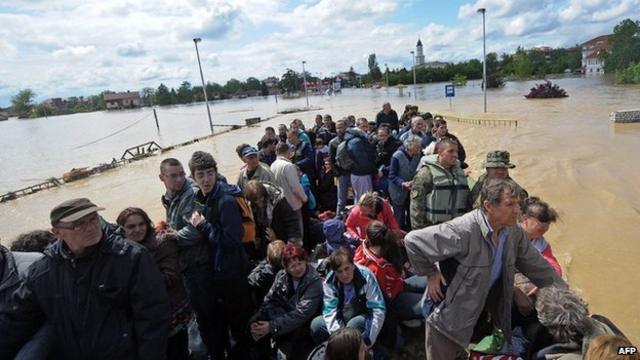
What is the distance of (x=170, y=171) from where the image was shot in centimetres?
303

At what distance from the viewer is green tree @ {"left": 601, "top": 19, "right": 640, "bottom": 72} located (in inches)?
2665

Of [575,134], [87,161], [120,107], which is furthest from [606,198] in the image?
[120,107]

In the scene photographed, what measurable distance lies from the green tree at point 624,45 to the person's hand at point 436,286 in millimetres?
85562

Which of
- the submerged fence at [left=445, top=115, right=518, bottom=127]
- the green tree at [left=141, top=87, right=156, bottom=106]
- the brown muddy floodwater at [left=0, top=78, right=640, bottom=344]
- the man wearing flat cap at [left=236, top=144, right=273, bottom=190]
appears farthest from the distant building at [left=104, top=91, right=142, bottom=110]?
the man wearing flat cap at [left=236, top=144, right=273, bottom=190]

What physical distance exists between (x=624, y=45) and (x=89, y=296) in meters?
91.4

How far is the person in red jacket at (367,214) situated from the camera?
424cm

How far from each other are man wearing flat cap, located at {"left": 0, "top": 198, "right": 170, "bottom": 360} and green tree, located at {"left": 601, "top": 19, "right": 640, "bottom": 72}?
285ft

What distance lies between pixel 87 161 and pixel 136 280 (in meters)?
28.5

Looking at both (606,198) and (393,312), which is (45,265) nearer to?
(393,312)

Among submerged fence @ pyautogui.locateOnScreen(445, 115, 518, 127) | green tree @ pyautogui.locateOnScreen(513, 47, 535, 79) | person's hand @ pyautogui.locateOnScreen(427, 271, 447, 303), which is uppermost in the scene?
green tree @ pyautogui.locateOnScreen(513, 47, 535, 79)

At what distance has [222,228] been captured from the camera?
Answer: 2.96 metres

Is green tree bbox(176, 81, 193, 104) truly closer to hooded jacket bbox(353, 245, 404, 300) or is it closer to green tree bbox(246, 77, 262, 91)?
green tree bbox(246, 77, 262, 91)

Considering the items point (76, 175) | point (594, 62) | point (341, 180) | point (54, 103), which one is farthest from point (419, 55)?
point (341, 180)

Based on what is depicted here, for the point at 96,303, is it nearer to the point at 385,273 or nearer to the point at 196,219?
the point at 196,219
